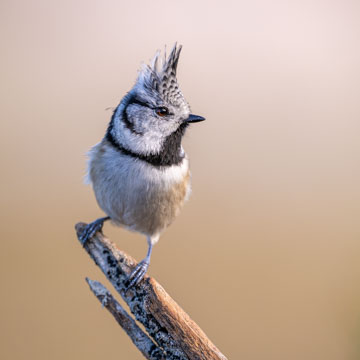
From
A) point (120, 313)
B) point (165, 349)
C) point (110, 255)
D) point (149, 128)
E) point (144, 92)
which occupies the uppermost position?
point (144, 92)

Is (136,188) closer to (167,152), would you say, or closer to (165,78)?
(167,152)

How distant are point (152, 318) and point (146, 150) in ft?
2.27

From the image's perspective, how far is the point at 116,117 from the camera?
1.85m

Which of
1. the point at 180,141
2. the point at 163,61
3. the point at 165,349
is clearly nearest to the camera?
the point at 165,349

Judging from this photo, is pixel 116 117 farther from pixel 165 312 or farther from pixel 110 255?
pixel 165 312

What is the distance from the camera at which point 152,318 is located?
4.86 ft

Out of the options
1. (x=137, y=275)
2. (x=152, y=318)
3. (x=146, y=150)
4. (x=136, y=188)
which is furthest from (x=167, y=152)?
(x=152, y=318)

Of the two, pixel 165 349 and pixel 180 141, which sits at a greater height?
pixel 180 141

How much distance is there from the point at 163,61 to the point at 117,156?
0.46 meters

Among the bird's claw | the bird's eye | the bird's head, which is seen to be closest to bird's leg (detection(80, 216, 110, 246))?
the bird's claw

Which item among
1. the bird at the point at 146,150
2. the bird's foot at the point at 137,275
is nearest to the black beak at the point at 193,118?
the bird at the point at 146,150

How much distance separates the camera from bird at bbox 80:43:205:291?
1.73m

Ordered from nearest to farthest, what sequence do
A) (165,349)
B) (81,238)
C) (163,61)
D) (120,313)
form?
1. (165,349)
2. (120,313)
3. (163,61)
4. (81,238)

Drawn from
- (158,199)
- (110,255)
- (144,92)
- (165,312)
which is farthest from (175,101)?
(165,312)
